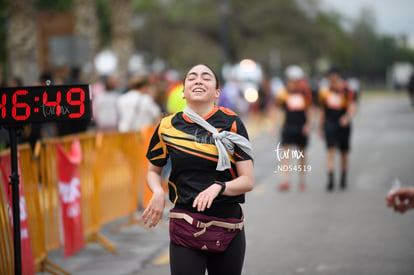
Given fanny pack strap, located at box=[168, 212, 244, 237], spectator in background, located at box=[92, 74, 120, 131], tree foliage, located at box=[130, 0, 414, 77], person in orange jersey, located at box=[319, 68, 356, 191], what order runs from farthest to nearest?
tree foliage, located at box=[130, 0, 414, 77] → spectator in background, located at box=[92, 74, 120, 131] → person in orange jersey, located at box=[319, 68, 356, 191] → fanny pack strap, located at box=[168, 212, 244, 237]

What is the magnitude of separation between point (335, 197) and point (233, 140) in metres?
7.75

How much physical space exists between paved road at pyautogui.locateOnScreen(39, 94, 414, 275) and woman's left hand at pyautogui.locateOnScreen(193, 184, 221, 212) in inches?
116

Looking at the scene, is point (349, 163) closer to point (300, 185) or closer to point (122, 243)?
point (300, 185)

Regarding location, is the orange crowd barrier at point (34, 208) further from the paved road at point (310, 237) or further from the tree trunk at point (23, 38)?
the tree trunk at point (23, 38)

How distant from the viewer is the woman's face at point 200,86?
14.5 ft

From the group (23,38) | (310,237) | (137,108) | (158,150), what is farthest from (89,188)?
(23,38)

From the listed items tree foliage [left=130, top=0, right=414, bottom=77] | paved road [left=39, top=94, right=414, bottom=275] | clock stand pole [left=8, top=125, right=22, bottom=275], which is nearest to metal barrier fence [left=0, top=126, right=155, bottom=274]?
paved road [left=39, top=94, right=414, bottom=275]

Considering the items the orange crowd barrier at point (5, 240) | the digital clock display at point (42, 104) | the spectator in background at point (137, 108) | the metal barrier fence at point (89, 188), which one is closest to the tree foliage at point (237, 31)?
the spectator in background at point (137, 108)

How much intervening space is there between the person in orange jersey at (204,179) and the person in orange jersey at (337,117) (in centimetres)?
802

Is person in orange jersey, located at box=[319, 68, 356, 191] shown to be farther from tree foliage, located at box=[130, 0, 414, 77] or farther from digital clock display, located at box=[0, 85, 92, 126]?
tree foliage, located at box=[130, 0, 414, 77]

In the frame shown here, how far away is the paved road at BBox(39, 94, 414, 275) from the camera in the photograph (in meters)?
7.37

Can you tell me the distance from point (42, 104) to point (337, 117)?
26.0 ft

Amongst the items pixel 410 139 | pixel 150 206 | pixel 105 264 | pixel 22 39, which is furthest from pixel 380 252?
pixel 410 139

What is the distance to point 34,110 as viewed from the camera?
5.34m
